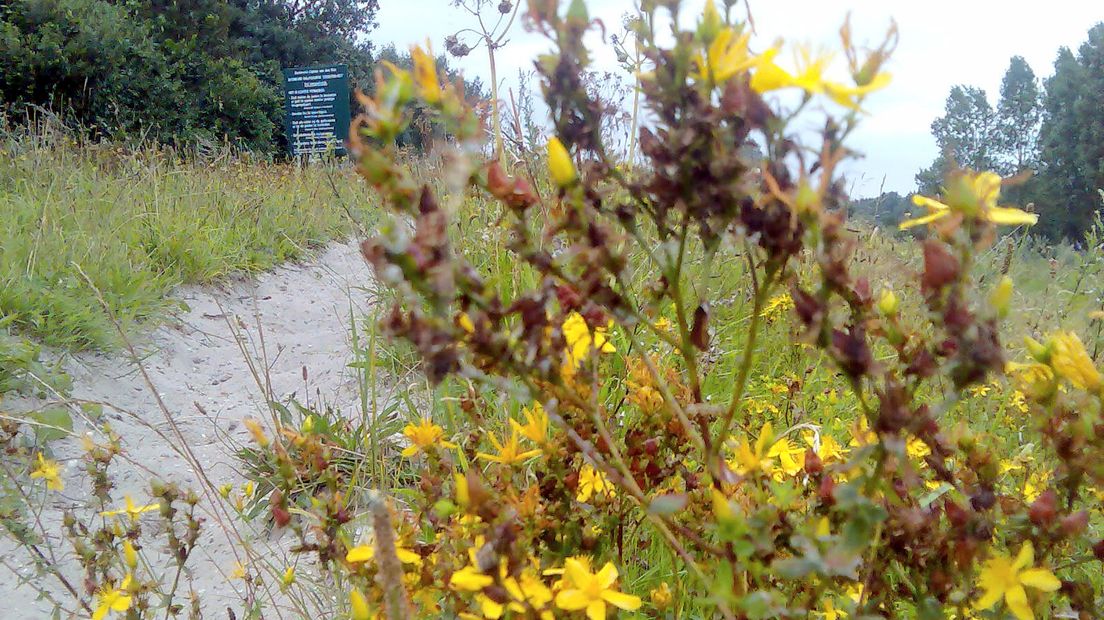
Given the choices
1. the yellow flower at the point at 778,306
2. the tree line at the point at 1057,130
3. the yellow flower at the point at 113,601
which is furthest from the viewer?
the tree line at the point at 1057,130

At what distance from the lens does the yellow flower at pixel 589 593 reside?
0.79 metres

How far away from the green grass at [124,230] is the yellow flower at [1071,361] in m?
2.37

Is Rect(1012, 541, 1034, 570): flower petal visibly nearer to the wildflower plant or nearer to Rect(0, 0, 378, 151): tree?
the wildflower plant

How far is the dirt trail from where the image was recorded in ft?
6.81

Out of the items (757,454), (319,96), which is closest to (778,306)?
(757,454)

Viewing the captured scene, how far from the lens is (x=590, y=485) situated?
1.11 metres

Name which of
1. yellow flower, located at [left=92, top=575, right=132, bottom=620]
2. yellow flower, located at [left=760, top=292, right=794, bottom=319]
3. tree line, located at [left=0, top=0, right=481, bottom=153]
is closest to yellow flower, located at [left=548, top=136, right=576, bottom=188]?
yellow flower, located at [left=92, top=575, right=132, bottom=620]

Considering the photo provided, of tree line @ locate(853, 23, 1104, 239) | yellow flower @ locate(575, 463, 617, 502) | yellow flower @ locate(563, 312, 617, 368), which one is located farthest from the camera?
tree line @ locate(853, 23, 1104, 239)

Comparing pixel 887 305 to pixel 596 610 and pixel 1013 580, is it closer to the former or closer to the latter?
pixel 1013 580

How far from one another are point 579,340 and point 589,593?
0.27 m

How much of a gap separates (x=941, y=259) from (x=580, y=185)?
0.31m

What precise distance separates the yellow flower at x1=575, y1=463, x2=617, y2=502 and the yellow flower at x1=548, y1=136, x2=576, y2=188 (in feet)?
1.67

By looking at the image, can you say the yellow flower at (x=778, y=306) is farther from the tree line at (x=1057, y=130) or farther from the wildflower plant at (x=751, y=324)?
the tree line at (x=1057, y=130)

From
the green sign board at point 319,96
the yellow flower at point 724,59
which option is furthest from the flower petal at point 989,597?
the green sign board at point 319,96
